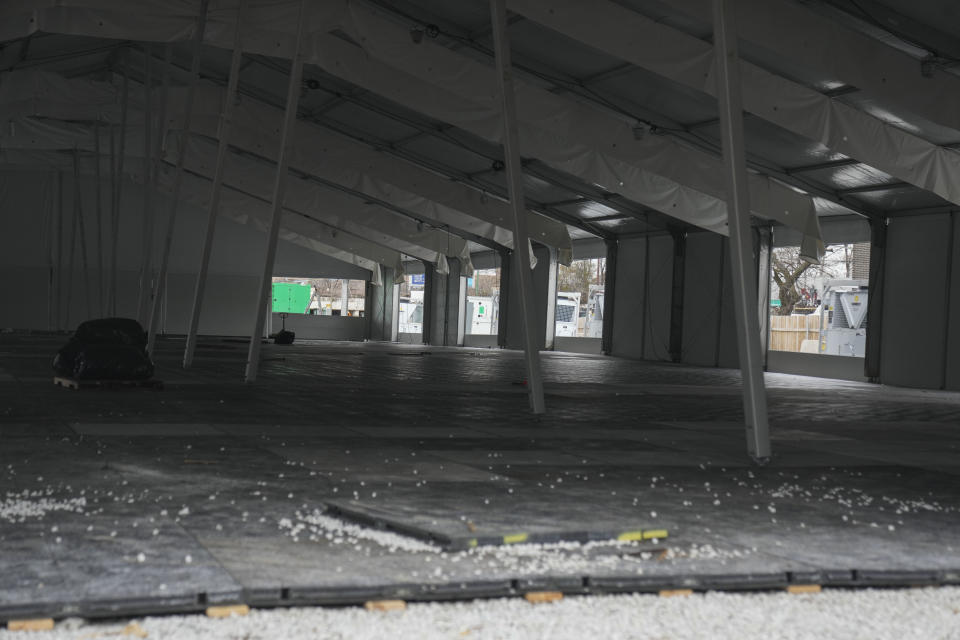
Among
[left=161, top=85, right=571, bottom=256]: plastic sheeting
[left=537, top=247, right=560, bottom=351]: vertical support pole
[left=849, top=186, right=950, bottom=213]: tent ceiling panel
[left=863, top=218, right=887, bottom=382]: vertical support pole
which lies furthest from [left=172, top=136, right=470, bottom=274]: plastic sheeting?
[left=849, top=186, right=950, bottom=213]: tent ceiling panel

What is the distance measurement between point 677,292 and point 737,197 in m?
24.6

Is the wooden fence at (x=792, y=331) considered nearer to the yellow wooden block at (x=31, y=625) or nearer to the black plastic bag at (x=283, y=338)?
the black plastic bag at (x=283, y=338)

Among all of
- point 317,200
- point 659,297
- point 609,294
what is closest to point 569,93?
point 659,297

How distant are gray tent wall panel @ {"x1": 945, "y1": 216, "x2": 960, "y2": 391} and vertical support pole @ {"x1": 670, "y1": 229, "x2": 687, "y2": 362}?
10.3m

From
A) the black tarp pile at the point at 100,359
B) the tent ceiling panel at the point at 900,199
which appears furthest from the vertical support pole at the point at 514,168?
the tent ceiling panel at the point at 900,199

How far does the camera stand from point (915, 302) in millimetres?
24188

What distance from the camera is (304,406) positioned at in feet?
43.1

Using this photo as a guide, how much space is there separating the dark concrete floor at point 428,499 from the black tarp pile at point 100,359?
0.68 m

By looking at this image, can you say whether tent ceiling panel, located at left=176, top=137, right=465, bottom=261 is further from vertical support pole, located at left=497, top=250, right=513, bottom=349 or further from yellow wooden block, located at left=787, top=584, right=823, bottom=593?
yellow wooden block, located at left=787, top=584, right=823, bottom=593

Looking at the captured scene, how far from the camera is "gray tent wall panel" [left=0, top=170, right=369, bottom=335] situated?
44.6 m

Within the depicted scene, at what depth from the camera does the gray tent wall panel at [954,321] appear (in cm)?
2308

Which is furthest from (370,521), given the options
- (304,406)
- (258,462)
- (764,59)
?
(764,59)

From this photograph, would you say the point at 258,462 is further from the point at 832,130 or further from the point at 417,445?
the point at 832,130

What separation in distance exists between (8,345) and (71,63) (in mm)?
8069
